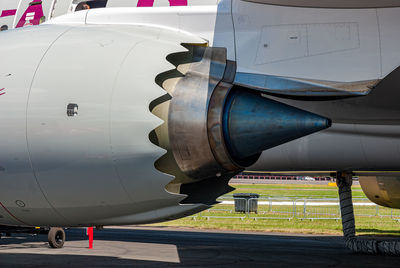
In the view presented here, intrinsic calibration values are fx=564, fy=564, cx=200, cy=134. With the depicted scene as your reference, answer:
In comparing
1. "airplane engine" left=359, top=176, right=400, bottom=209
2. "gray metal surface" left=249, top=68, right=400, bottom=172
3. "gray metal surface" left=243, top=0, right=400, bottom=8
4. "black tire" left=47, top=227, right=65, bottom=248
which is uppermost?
"gray metal surface" left=243, top=0, right=400, bottom=8

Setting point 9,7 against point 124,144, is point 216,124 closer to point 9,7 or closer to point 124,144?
point 124,144

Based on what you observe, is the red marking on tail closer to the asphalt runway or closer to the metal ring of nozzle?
the metal ring of nozzle

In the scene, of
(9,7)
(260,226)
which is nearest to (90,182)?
(9,7)

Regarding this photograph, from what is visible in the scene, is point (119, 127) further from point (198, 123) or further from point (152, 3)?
point (152, 3)

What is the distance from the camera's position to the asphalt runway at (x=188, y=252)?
46.9ft

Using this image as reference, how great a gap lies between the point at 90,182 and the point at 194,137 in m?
1.43

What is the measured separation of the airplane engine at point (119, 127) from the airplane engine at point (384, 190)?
9687 millimetres

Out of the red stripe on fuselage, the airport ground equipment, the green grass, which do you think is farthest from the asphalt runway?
the green grass

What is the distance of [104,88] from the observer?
7066 millimetres

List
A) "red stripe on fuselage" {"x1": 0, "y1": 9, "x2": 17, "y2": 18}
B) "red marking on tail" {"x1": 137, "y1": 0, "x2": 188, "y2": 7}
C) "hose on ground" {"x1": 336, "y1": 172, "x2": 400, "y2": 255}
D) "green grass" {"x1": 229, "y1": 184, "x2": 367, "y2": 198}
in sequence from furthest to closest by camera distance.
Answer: "green grass" {"x1": 229, "y1": 184, "x2": 367, "y2": 198} → "hose on ground" {"x1": 336, "y1": 172, "x2": 400, "y2": 255} → "red stripe on fuselage" {"x1": 0, "y1": 9, "x2": 17, "y2": 18} → "red marking on tail" {"x1": 137, "y1": 0, "x2": 188, "y2": 7}

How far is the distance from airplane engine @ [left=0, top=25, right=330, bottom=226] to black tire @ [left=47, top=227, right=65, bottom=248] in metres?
9.95

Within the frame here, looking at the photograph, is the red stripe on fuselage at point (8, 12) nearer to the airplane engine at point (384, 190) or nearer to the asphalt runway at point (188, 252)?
the asphalt runway at point (188, 252)

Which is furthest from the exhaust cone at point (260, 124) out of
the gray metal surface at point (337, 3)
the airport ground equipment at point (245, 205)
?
the airport ground equipment at point (245, 205)

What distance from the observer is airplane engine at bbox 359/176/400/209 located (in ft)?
52.5
